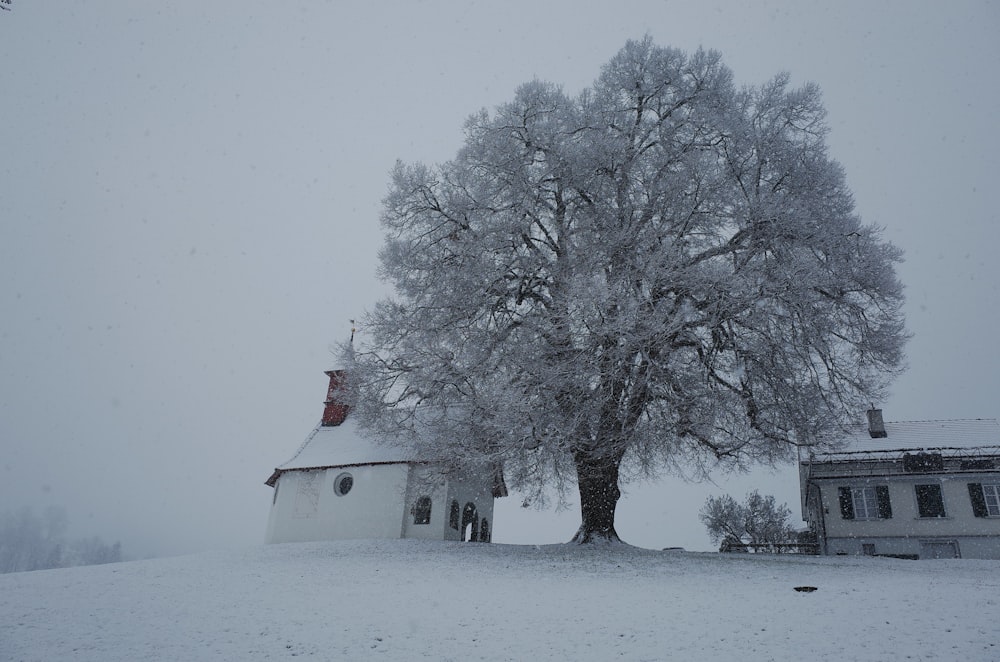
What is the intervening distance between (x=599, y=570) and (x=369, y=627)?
6.12m

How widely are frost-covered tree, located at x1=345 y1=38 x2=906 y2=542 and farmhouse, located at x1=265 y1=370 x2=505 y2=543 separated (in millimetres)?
7018

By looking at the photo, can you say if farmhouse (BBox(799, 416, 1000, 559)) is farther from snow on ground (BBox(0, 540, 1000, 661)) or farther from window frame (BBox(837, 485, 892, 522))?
snow on ground (BBox(0, 540, 1000, 661))

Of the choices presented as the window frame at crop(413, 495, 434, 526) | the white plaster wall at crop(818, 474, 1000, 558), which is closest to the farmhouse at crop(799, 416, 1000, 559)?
the white plaster wall at crop(818, 474, 1000, 558)

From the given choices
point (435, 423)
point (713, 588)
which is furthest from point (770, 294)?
point (435, 423)

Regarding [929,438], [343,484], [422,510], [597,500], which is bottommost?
[422,510]

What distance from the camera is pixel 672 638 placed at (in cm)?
673

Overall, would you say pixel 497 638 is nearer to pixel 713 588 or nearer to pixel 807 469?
pixel 713 588

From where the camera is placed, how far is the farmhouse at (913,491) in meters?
24.5

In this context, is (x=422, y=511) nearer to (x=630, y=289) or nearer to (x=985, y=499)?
(x=630, y=289)

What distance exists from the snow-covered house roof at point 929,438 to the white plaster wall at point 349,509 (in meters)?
18.7

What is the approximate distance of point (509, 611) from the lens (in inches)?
325

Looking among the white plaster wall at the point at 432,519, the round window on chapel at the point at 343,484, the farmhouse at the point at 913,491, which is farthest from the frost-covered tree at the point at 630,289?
the farmhouse at the point at 913,491

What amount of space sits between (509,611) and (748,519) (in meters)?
39.8

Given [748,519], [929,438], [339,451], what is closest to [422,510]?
[339,451]
